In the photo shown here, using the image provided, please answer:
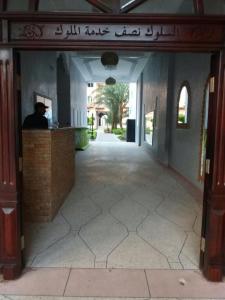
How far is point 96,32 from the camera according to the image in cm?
233

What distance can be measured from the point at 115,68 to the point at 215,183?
11.7 m

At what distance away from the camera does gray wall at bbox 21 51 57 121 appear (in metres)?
5.45

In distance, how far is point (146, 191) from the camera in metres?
5.38

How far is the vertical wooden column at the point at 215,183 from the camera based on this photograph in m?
2.42

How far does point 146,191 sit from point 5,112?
361 cm

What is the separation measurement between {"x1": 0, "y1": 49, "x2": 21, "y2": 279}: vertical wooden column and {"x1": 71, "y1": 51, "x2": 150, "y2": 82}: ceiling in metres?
7.58

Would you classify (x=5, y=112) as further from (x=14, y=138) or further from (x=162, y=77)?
(x=162, y=77)

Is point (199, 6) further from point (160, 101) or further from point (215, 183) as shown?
point (160, 101)

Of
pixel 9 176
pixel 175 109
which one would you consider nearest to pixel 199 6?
pixel 9 176

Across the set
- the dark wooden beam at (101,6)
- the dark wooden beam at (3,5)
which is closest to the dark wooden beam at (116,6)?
the dark wooden beam at (101,6)

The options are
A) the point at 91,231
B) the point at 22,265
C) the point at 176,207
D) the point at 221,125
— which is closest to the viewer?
the point at 221,125

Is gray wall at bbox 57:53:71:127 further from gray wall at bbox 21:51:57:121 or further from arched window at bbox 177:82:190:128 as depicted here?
arched window at bbox 177:82:190:128

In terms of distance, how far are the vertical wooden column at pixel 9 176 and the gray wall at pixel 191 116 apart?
3.73m

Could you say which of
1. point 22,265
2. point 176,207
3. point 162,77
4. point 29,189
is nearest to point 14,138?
point 22,265
